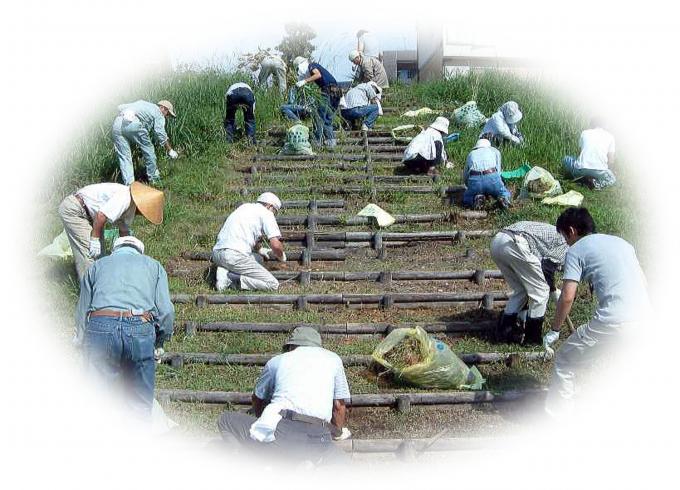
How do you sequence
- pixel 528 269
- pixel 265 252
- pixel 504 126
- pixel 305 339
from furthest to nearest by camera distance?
pixel 504 126 → pixel 265 252 → pixel 528 269 → pixel 305 339

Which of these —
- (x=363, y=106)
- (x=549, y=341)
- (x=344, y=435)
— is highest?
(x=363, y=106)

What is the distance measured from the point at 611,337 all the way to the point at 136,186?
14.2 feet

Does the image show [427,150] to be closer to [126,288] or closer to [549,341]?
[549,341]

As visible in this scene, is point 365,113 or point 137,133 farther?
point 365,113

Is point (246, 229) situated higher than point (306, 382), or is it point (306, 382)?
point (306, 382)

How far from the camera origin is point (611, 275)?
4.54m

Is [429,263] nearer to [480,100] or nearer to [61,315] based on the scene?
[61,315]

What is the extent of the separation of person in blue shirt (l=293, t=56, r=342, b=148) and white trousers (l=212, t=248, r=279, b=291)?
5060 mm

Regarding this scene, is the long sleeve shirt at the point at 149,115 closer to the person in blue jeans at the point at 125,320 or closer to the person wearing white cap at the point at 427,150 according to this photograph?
the person wearing white cap at the point at 427,150

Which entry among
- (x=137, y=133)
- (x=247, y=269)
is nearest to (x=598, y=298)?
(x=247, y=269)

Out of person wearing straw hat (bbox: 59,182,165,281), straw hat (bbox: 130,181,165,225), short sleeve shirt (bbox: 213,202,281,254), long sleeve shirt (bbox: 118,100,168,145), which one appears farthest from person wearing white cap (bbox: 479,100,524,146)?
person wearing straw hat (bbox: 59,182,165,281)

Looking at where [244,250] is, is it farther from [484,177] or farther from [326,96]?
[326,96]

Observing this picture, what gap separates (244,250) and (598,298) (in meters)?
3.73

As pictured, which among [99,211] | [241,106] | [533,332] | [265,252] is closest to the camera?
[533,332]
